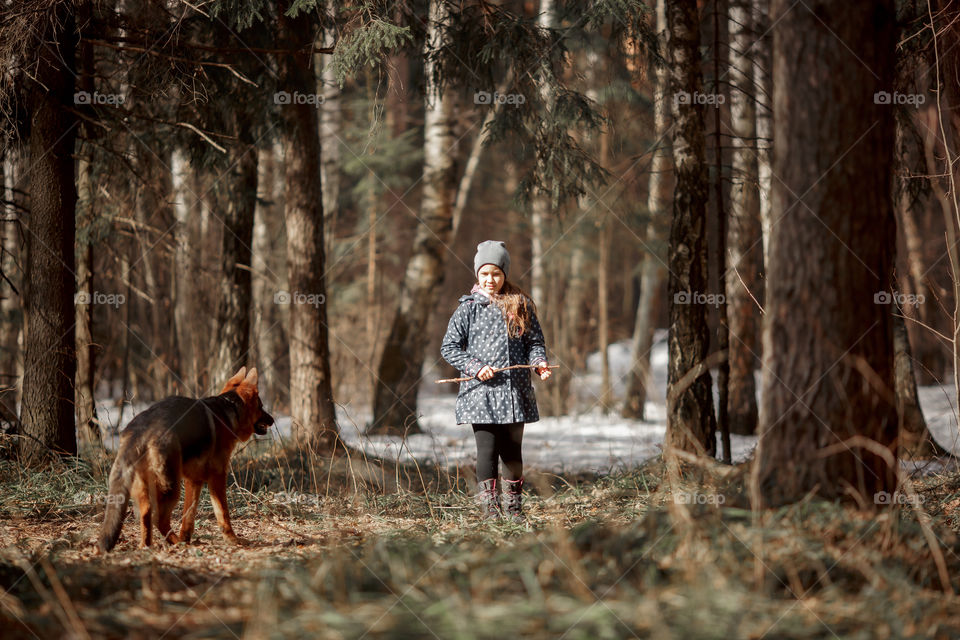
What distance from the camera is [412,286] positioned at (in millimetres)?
11844

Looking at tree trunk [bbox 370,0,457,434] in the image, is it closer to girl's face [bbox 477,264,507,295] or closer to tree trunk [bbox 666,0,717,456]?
tree trunk [bbox 666,0,717,456]

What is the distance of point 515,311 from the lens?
18.9ft

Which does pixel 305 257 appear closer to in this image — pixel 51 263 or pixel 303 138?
pixel 303 138

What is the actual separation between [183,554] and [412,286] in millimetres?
7470

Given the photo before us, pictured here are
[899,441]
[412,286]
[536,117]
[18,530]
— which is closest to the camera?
[899,441]

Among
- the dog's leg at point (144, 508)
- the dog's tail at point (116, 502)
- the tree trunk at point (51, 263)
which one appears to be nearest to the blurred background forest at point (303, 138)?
the tree trunk at point (51, 263)

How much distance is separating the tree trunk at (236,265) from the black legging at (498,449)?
14.3 feet

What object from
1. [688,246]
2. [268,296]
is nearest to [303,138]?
[688,246]

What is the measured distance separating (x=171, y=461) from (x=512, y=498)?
2240 mm

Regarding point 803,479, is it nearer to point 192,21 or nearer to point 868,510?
point 868,510

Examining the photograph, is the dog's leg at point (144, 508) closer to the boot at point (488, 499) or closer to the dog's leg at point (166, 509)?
the dog's leg at point (166, 509)

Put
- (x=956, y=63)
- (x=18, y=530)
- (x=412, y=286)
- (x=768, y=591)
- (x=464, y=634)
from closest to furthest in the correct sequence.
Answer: (x=464, y=634)
(x=768, y=591)
(x=18, y=530)
(x=956, y=63)
(x=412, y=286)

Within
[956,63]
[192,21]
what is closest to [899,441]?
[956,63]

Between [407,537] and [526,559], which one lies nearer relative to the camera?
[526,559]
